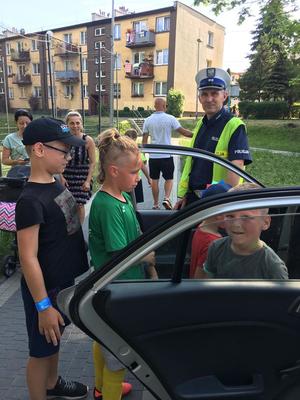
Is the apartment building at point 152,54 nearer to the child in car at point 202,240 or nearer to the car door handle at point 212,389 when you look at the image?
the child in car at point 202,240

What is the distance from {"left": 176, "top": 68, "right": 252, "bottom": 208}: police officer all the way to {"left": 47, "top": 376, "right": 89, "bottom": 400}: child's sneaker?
64.8 inches

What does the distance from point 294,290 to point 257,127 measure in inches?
985

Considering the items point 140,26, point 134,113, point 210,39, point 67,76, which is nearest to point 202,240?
point 134,113

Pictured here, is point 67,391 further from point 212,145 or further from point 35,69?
point 35,69

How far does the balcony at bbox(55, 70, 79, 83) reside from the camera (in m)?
36.3

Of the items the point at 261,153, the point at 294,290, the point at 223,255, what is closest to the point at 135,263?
the point at 223,255

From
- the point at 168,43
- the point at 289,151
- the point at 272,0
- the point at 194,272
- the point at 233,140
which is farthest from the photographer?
the point at 168,43

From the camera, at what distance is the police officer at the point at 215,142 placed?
3047 mm

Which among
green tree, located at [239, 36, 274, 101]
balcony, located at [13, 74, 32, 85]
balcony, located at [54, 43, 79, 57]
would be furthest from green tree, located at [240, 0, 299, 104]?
balcony, located at [13, 74, 32, 85]

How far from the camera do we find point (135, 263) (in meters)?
1.58

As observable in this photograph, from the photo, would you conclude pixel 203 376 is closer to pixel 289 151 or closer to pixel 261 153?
pixel 261 153

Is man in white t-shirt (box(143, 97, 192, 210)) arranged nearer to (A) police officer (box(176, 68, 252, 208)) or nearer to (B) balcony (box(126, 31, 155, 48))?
(A) police officer (box(176, 68, 252, 208))

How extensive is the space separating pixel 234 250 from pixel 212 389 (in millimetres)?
638

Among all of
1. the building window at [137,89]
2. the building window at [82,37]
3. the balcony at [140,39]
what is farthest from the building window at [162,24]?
the building window at [82,37]
